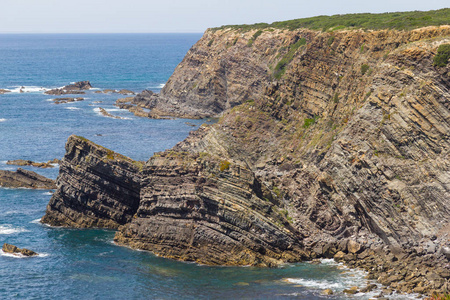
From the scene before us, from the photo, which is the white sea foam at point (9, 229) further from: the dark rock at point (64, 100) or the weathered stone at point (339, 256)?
the dark rock at point (64, 100)

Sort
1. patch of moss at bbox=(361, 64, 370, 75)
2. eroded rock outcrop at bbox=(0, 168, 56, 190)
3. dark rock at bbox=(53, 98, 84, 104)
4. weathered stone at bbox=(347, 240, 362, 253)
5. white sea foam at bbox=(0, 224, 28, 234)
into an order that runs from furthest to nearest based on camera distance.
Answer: dark rock at bbox=(53, 98, 84, 104), eroded rock outcrop at bbox=(0, 168, 56, 190), patch of moss at bbox=(361, 64, 370, 75), white sea foam at bbox=(0, 224, 28, 234), weathered stone at bbox=(347, 240, 362, 253)

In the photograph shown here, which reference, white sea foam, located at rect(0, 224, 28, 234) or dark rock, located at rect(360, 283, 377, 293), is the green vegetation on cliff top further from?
white sea foam, located at rect(0, 224, 28, 234)

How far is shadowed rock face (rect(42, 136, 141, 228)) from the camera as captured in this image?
74250 millimetres

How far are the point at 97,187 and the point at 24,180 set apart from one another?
2353 cm

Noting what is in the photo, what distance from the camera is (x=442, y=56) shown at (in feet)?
208

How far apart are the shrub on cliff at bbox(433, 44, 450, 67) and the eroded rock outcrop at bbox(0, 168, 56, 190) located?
58.9m

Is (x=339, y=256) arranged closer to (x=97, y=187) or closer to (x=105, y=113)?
(x=97, y=187)

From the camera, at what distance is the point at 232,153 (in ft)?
306

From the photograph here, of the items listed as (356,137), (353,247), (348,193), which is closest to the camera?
(353,247)

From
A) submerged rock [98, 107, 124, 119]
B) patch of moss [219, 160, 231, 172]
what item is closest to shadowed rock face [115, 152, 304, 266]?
patch of moss [219, 160, 231, 172]

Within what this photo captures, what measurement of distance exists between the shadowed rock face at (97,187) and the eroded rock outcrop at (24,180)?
1683cm

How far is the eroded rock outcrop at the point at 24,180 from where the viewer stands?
92.4 m

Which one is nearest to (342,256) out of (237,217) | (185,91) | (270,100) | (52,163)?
(237,217)

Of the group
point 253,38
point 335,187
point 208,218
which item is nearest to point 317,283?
point 208,218
